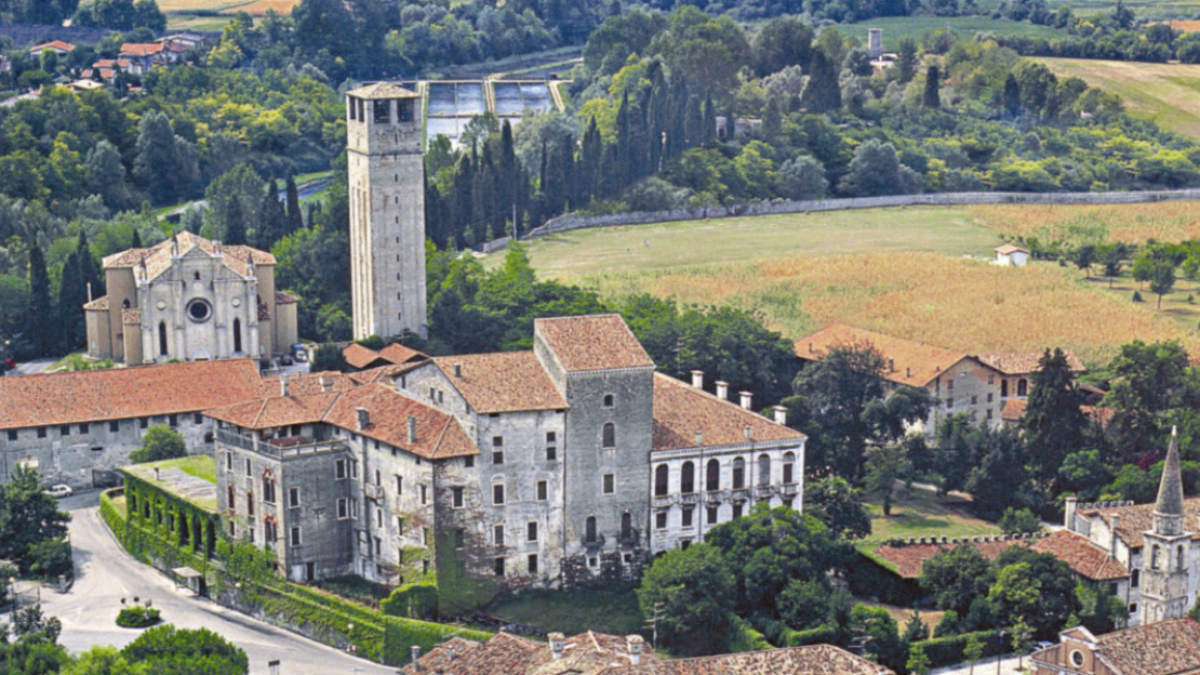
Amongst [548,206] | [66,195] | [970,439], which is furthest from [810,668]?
[66,195]

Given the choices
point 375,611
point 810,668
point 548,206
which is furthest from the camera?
point 548,206

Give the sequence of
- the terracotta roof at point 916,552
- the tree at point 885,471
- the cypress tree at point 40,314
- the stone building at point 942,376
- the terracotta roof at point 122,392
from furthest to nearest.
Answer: the cypress tree at point 40,314
the stone building at point 942,376
the tree at point 885,471
the terracotta roof at point 122,392
the terracotta roof at point 916,552

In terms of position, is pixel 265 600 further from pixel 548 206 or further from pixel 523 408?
pixel 548 206

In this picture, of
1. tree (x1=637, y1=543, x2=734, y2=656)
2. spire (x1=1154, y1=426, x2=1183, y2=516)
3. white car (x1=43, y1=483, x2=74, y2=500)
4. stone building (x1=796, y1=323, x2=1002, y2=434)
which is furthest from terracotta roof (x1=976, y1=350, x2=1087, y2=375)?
white car (x1=43, y1=483, x2=74, y2=500)

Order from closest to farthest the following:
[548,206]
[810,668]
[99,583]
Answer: [810,668] → [99,583] → [548,206]

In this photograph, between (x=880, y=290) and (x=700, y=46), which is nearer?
(x=880, y=290)

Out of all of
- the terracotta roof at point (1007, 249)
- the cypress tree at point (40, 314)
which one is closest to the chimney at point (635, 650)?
the cypress tree at point (40, 314)

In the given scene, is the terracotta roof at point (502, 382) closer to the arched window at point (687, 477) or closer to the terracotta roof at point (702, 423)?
the terracotta roof at point (702, 423)
